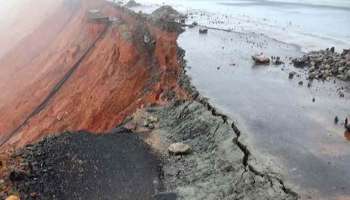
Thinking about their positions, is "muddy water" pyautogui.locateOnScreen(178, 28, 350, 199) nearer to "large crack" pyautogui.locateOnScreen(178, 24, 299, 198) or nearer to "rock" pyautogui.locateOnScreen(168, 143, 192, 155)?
"large crack" pyautogui.locateOnScreen(178, 24, 299, 198)

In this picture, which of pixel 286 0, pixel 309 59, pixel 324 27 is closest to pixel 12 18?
pixel 286 0

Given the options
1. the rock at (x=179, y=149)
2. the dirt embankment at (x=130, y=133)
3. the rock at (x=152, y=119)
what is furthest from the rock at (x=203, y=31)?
the rock at (x=179, y=149)

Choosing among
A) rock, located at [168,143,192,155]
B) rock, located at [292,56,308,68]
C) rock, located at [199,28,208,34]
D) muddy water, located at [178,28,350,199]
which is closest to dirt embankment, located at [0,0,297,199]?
rock, located at [168,143,192,155]

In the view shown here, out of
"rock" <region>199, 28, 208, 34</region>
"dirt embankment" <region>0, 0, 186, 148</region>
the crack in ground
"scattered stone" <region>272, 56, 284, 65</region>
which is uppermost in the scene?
"rock" <region>199, 28, 208, 34</region>

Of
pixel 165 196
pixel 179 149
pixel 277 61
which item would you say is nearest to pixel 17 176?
pixel 165 196

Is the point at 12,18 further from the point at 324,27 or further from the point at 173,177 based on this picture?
the point at 173,177

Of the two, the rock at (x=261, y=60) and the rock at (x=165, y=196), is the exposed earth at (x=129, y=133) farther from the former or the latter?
the rock at (x=261, y=60)

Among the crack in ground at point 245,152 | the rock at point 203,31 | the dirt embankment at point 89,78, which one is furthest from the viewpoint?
the rock at point 203,31
